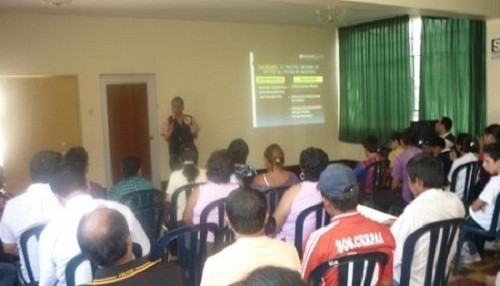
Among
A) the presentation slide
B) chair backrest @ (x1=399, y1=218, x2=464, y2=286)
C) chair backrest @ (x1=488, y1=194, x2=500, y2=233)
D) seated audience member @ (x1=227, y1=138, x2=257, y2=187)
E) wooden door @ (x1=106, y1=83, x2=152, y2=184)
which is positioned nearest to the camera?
chair backrest @ (x1=399, y1=218, x2=464, y2=286)

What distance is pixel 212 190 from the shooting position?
312cm

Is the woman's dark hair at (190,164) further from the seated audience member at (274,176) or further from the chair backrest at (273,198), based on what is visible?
the chair backrest at (273,198)

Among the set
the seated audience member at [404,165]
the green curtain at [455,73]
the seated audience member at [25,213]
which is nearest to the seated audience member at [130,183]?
the seated audience member at [25,213]

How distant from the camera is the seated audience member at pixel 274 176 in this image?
3.73 metres

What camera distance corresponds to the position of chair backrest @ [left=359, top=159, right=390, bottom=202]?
15.4 ft

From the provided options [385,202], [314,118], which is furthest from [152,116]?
[385,202]

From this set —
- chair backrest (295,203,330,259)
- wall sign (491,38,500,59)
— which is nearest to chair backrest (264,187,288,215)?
chair backrest (295,203,330,259)

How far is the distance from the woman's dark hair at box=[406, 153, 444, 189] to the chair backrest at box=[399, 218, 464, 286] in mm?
324

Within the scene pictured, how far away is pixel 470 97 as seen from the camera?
689 cm

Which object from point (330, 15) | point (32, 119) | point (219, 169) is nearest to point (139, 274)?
point (219, 169)

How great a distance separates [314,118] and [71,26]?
4.47 m

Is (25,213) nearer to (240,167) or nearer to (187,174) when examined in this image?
(187,174)

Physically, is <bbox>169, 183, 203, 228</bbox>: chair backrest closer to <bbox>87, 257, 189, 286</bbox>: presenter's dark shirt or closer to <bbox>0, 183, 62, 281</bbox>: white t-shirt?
<bbox>0, 183, 62, 281</bbox>: white t-shirt

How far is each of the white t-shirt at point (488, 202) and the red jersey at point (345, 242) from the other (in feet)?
5.99
